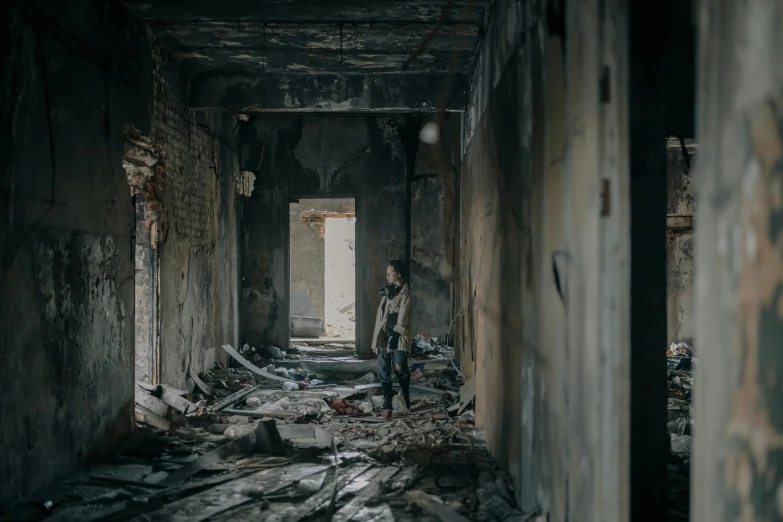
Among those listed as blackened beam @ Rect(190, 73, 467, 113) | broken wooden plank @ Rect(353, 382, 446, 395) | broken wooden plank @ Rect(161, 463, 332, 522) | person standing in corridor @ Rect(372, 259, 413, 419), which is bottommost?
broken wooden plank @ Rect(353, 382, 446, 395)

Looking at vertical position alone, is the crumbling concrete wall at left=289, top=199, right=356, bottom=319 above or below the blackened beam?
below

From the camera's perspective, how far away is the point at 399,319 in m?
6.93

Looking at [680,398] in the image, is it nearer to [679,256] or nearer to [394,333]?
[394,333]

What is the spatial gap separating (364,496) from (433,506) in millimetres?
496

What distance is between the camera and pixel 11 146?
376 cm

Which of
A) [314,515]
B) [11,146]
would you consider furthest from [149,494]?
[11,146]

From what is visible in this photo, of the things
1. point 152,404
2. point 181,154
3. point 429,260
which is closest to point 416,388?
point 429,260

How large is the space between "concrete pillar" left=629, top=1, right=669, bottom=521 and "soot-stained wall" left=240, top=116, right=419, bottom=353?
7145 mm

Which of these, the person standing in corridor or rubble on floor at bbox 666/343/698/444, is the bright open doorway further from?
rubble on floor at bbox 666/343/698/444

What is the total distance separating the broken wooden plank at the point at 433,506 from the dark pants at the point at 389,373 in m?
2.77

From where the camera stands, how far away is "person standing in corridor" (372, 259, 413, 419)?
6938mm

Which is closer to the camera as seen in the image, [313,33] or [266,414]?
[313,33]

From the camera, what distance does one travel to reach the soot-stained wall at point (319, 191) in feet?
35.0

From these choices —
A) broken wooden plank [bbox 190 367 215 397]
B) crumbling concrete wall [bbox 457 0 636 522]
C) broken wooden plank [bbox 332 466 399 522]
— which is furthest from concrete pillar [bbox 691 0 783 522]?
broken wooden plank [bbox 190 367 215 397]
